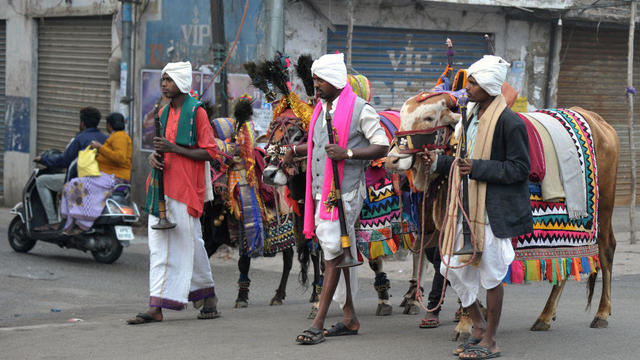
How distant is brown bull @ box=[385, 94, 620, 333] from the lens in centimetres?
685

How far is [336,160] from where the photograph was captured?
22.5ft

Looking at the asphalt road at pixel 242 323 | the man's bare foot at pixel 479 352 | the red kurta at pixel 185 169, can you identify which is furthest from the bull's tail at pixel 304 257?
the man's bare foot at pixel 479 352

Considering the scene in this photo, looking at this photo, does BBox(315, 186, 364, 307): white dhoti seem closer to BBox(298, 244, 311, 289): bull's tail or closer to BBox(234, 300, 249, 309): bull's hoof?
BBox(298, 244, 311, 289): bull's tail

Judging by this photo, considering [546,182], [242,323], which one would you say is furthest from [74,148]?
[546,182]

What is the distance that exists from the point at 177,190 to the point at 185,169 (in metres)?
0.19

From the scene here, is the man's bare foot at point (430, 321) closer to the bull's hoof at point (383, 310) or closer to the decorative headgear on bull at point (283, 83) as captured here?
the bull's hoof at point (383, 310)

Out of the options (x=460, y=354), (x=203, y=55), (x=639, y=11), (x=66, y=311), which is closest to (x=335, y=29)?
(x=203, y=55)

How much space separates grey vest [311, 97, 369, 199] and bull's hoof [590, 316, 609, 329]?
230 cm

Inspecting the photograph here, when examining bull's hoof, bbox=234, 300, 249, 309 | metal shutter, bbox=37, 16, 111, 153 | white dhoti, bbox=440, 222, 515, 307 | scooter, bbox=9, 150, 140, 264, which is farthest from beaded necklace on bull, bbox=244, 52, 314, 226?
metal shutter, bbox=37, 16, 111, 153

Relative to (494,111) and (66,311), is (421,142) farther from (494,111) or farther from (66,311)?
(66,311)

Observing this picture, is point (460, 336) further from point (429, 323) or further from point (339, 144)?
point (339, 144)

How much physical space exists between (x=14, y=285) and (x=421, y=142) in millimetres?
5731

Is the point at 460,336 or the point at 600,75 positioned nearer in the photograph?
the point at 460,336

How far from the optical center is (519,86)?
661 inches
